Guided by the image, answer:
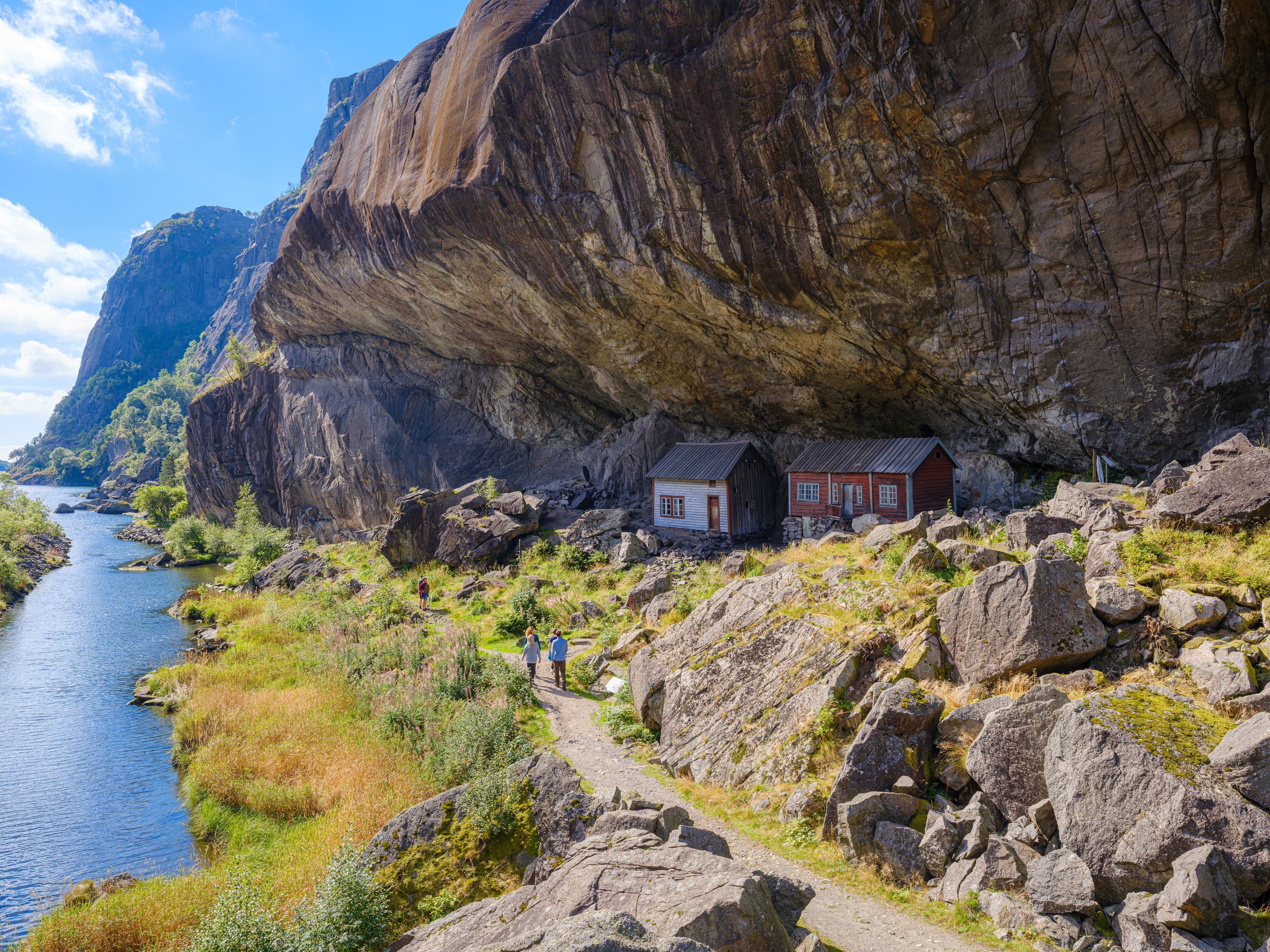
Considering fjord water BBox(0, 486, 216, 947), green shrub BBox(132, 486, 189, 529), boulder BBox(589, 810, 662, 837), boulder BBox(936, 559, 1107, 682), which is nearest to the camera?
boulder BBox(589, 810, 662, 837)

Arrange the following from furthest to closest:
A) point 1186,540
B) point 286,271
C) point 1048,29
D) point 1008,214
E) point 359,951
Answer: point 286,271
point 1008,214
point 1048,29
point 1186,540
point 359,951

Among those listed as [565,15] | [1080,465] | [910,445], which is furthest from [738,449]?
[565,15]

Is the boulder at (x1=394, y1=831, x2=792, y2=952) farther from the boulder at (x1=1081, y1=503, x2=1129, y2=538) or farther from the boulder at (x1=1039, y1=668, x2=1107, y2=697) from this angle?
the boulder at (x1=1081, y1=503, x2=1129, y2=538)

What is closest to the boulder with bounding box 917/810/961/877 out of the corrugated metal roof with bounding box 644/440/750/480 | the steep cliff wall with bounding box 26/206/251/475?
the corrugated metal roof with bounding box 644/440/750/480

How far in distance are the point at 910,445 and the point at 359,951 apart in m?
25.8

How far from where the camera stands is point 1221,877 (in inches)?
237

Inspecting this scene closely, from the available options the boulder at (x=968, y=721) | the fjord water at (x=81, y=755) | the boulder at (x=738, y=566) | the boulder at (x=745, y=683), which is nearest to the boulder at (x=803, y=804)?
the boulder at (x=745, y=683)

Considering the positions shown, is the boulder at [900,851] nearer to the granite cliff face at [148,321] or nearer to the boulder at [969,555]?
the boulder at [969,555]

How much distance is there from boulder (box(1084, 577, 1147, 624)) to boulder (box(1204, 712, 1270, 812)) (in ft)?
9.00

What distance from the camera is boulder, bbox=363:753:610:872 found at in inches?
357

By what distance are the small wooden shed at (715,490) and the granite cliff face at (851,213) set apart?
2939mm

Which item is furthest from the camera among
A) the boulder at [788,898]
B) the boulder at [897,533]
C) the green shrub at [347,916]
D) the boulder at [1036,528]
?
the boulder at [897,533]

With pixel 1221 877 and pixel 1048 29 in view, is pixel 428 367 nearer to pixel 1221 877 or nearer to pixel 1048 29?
pixel 1048 29

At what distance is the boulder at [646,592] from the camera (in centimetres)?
2191
